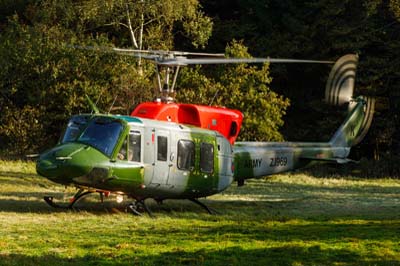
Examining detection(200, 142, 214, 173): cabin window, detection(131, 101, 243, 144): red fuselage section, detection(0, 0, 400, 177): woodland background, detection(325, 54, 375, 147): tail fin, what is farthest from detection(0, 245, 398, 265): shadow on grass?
detection(0, 0, 400, 177): woodland background

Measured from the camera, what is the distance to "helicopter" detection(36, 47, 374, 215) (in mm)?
15977

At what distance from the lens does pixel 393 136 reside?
44.8m

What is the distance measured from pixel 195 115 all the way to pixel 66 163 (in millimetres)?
3935

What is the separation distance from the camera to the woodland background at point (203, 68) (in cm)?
3644

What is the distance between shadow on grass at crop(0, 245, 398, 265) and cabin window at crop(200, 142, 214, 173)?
22.2 ft

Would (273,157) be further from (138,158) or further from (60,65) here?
(60,65)

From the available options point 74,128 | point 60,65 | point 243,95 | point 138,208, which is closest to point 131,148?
point 74,128

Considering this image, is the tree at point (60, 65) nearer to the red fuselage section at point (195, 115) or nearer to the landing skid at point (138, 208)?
the red fuselage section at point (195, 115)

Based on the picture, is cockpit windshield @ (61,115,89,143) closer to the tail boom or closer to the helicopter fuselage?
the helicopter fuselage

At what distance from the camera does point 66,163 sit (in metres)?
15.6

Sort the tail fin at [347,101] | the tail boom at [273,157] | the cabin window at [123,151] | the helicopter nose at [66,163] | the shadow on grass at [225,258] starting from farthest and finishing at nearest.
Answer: the tail fin at [347,101]
the tail boom at [273,157]
the cabin window at [123,151]
the helicopter nose at [66,163]
the shadow on grass at [225,258]

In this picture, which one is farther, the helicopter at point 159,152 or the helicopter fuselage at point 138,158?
the helicopter at point 159,152

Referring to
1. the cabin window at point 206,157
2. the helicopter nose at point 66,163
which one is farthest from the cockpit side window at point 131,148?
the cabin window at point 206,157

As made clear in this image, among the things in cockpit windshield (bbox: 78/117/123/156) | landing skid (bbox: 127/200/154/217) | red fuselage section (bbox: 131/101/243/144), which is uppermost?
red fuselage section (bbox: 131/101/243/144)
